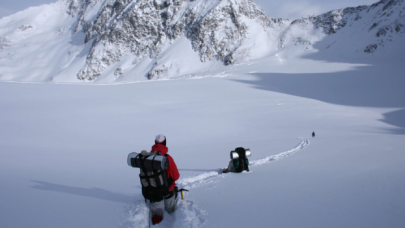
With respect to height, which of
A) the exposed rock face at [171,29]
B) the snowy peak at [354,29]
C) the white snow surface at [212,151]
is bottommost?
the white snow surface at [212,151]

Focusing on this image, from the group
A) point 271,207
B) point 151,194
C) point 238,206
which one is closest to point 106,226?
point 151,194

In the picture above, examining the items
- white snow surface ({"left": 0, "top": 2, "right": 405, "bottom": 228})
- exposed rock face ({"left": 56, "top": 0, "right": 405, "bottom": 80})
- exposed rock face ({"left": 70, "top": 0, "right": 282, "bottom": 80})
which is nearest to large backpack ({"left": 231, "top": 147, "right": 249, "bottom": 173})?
white snow surface ({"left": 0, "top": 2, "right": 405, "bottom": 228})

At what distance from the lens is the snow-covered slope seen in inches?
2008

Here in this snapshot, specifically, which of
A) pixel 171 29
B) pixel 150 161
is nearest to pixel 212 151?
pixel 150 161

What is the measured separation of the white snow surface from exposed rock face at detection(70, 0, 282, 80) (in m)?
45.2

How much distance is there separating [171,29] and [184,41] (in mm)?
7425

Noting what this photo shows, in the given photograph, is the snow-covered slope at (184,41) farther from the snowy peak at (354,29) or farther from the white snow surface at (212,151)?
the white snow surface at (212,151)

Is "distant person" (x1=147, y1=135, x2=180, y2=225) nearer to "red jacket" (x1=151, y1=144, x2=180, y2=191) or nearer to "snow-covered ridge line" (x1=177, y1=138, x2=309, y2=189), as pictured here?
"red jacket" (x1=151, y1=144, x2=180, y2=191)

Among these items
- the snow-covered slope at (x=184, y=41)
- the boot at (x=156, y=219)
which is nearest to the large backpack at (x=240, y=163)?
the boot at (x=156, y=219)

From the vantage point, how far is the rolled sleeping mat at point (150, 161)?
2.71 meters

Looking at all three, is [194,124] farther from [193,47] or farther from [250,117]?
[193,47]

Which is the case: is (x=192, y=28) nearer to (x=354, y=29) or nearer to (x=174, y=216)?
(x=354, y=29)

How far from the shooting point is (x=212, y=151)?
24.9 ft

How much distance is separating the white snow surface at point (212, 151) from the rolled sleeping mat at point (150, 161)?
757mm
